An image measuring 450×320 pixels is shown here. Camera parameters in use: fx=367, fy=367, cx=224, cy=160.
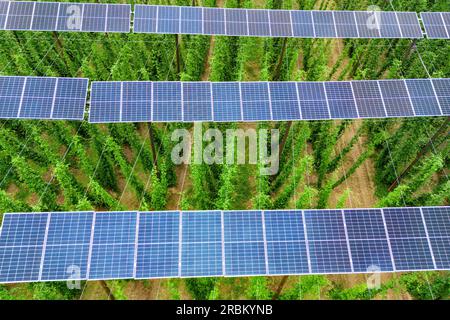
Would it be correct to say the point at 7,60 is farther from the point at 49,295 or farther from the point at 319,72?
the point at 319,72

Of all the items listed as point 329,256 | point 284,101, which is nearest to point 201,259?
point 329,256

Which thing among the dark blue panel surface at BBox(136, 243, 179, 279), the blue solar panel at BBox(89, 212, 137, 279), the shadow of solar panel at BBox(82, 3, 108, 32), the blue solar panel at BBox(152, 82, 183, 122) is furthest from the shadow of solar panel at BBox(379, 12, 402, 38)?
the blue solar panel at BBox(89, 212, 137, 279)

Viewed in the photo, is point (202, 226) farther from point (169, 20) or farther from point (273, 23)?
point (273, 23)

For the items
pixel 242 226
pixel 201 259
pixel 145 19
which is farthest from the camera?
pixel 145 19

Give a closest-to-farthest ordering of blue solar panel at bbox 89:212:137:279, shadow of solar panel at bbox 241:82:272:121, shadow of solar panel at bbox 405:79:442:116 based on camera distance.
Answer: blue solar panel at bbox 89:212:137:279 → shadow of solar panel at bbox 241:82:272:121 → shadow of solar panel at bbox 405:79:442:116

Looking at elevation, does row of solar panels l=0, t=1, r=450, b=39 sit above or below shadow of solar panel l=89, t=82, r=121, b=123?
above

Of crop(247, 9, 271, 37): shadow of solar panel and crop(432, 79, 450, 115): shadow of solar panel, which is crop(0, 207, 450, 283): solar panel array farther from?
crop(247, 9, 271, 37): shadow of solar panel
